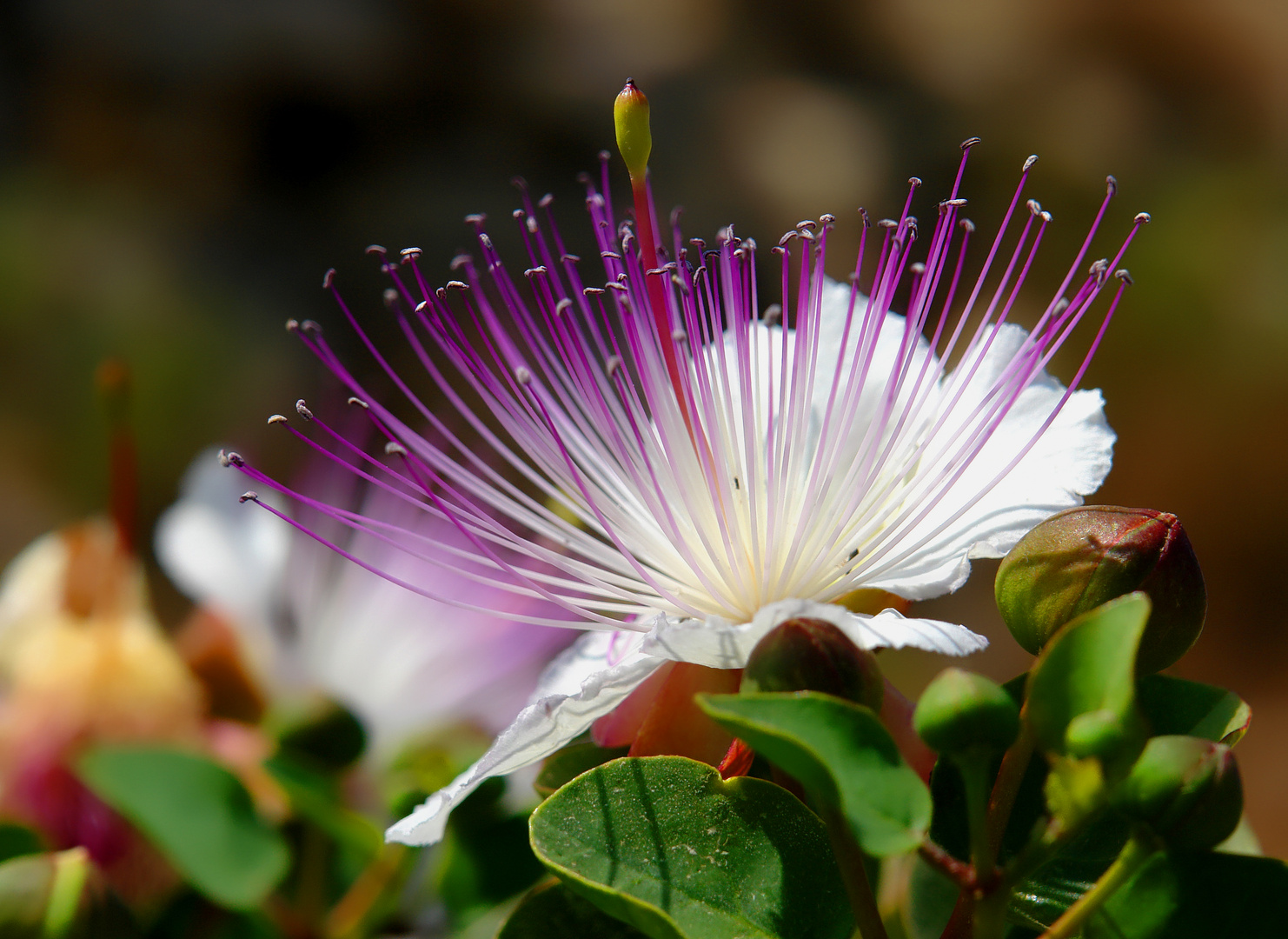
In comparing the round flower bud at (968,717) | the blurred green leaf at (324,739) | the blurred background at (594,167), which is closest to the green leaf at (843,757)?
the round flower bud at (968,717)

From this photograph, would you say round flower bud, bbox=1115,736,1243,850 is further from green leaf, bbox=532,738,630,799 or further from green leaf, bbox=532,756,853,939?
green leaf, bbox=532,738,630,799

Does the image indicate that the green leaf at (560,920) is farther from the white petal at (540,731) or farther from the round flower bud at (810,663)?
the round flower bud at (810,663)

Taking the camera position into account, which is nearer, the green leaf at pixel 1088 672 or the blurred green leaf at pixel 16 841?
the green leaf at pixel 1088 672

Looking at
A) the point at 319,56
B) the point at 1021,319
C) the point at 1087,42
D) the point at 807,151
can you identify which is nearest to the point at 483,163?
the point at 319,56

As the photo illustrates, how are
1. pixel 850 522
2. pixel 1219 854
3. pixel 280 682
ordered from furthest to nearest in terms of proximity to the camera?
pixel 280 682, pixel 850 522, pixel 1219 854

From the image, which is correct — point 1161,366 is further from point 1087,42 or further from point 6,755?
point 6,755

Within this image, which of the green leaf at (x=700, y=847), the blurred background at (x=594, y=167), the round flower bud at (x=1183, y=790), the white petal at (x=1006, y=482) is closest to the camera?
the round flower bud at (x=1183, y=790)
